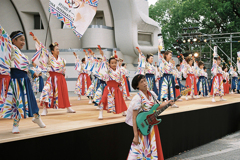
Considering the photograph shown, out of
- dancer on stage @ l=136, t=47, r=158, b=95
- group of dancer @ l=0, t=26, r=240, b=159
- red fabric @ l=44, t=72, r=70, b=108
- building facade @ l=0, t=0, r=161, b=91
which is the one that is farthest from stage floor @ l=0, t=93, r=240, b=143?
building facade @ l=0, t=0, r=161, b=91

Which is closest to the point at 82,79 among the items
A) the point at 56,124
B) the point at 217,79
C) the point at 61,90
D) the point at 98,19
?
the point at 61,90

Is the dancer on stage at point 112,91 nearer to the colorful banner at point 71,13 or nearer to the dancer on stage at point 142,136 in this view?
the colorful banner at point 71,13

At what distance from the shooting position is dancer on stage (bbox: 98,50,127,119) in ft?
19.0

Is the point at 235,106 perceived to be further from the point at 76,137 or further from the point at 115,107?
the point at 76,137

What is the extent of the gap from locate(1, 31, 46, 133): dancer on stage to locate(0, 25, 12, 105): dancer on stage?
7cm

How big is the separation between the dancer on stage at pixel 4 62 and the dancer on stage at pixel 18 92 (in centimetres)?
7

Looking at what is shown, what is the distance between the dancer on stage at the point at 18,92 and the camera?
4007 millimetres

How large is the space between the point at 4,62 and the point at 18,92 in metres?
0.48

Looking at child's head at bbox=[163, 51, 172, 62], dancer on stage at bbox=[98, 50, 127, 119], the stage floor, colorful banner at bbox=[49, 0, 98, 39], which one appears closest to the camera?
the stage floor

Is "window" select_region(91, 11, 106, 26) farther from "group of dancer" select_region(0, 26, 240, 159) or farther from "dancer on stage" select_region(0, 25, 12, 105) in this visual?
"dancer on stage" select_region(0, 25, 12, 105)

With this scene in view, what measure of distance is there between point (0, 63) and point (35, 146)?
127 centimetres

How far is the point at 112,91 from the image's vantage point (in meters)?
5.89

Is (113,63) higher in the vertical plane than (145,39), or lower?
lower

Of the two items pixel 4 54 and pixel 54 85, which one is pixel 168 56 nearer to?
pixel 54 85
